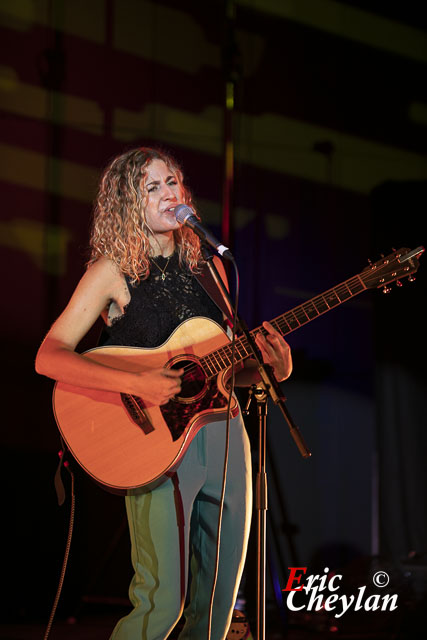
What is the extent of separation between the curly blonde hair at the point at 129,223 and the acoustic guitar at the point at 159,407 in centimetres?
29

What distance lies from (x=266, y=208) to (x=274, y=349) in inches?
101

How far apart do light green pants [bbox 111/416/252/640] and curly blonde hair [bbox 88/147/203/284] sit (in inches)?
25.8

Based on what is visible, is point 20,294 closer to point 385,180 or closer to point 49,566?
point 49,566

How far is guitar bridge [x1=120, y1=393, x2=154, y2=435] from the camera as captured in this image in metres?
2.43

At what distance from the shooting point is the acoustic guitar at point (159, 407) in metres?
2.37

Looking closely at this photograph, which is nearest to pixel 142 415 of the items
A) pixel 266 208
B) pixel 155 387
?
pixel 155 387

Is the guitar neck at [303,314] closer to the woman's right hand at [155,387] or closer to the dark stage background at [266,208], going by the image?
the woman's right hand at [155,387]

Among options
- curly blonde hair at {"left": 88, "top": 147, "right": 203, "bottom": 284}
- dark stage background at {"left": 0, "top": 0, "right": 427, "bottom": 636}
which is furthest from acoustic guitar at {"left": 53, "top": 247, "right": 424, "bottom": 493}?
dark stage background at {"left": 0, "top": 0, "right": 427, "bottom": 636}

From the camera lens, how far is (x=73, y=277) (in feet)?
15.3

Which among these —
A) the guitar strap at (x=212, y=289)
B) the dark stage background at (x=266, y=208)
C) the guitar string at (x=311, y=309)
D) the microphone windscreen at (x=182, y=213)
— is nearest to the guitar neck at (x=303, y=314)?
the guitar string at (x=311, y=309)

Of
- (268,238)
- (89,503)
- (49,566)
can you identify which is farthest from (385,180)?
(49,566)

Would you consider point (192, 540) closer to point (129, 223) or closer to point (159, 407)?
point (159, 407)

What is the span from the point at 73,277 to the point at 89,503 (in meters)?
1.47

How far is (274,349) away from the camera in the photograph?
2.49 metres
